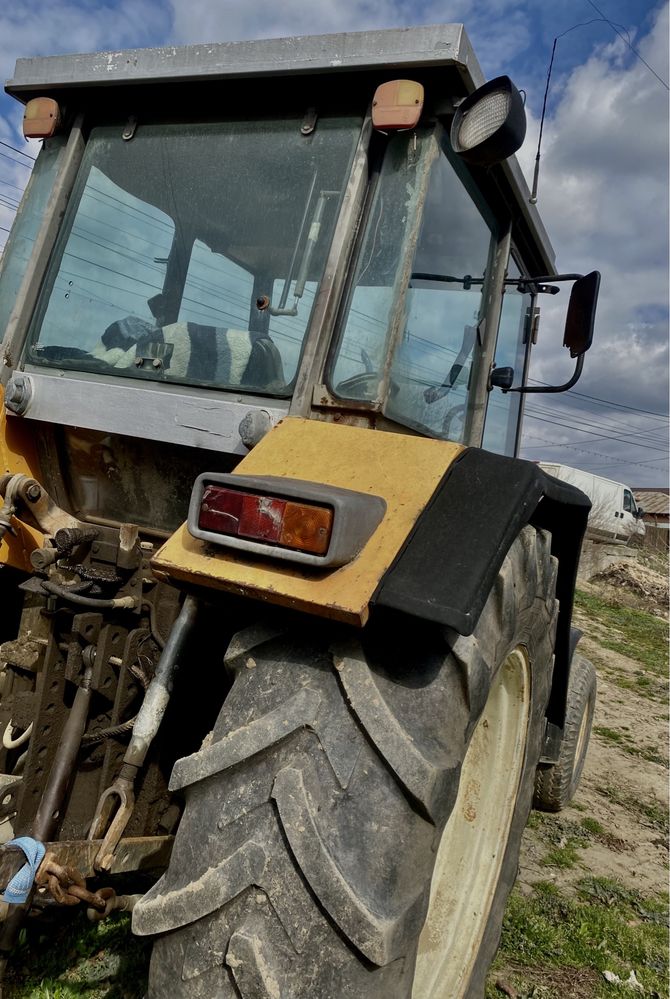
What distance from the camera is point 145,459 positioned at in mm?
2178

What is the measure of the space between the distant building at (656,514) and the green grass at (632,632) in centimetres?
1258

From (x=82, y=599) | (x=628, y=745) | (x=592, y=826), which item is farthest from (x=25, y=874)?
(x=628, y=745)

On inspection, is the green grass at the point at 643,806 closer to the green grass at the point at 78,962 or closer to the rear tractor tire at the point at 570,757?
the rear tractor tire at the point at 570,757

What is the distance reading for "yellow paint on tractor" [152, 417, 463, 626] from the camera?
1.29 meters

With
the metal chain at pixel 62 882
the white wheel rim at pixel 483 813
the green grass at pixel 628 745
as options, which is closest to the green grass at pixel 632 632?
the green grass at pixel 628 745

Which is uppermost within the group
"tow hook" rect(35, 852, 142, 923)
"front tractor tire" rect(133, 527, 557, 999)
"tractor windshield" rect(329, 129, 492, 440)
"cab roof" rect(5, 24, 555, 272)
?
"cab roof" rect(5, 24, 555, 272)

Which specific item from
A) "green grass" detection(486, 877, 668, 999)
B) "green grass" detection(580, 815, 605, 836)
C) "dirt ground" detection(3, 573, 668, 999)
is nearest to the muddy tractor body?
"dirt ground" detection(3, 573, 668, 999)

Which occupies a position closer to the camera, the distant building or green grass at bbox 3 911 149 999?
green grass at bbox 3 911 149 999

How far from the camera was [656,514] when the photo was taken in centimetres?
3338

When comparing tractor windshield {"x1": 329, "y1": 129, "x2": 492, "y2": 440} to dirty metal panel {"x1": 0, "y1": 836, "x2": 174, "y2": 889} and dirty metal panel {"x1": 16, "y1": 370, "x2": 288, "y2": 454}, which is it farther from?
dirty metal panel {"x1": 0, "y1": 836, "x2": 174, "y2": 889}

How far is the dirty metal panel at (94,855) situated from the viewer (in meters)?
1.44

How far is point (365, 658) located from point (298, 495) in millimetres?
315

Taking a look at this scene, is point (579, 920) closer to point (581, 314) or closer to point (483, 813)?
point (483, 813)

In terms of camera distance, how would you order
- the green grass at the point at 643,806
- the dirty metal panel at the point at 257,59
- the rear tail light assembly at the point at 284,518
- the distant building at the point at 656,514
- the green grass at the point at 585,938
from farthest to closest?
the distant building at the point at 656,514, the green grass at the point at 643,806, the green grass at the point at 585,938, the dirty metal panel at the point at 257,59, the rear tail light assembly at the point at 284,518
